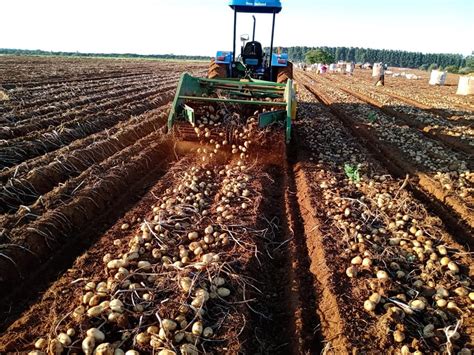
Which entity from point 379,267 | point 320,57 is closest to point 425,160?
point 379,267

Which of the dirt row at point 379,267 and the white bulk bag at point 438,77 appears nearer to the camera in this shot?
the dirt row at point 379,267

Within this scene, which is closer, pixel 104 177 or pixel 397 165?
pixel 104 177

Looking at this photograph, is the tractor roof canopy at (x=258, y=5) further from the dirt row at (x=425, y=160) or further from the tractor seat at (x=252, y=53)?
the dirt row at (x=425, y=160)

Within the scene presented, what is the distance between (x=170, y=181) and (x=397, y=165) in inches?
178

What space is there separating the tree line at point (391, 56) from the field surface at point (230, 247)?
101263 millimetres

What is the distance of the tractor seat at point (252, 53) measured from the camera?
9.92m

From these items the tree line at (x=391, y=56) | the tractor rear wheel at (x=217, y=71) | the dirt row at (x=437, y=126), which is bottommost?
the dirt row at (x=437, y=126)

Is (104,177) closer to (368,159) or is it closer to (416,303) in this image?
(416,303)

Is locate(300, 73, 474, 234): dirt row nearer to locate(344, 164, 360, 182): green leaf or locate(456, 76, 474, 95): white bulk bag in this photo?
locate(344, 164, 360, 182): green leaf

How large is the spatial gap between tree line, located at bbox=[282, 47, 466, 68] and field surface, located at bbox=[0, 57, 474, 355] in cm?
10126

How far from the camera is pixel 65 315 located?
108 inches

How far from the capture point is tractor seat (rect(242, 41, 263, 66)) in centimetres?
992

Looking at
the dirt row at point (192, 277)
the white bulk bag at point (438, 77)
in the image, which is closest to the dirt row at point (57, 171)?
the dirt row at point (192, 277)

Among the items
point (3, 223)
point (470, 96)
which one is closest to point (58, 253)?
point (3, 223)
